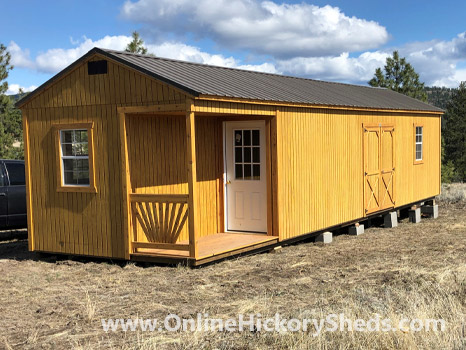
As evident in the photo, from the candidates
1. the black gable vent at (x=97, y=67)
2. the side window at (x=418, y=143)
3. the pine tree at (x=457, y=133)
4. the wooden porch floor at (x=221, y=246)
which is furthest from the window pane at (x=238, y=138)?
the pine tree at (x=457, y=133)

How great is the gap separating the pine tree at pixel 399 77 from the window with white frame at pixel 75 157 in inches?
1115

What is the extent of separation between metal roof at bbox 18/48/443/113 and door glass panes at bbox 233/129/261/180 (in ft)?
2.99

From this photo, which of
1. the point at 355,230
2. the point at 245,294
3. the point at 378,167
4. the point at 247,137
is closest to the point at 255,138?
the point at 247,137

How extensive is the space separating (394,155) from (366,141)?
1475mm

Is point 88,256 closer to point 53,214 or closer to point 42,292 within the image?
point 53,214

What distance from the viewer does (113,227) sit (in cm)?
→ 926

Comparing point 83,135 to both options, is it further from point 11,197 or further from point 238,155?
point 11,197

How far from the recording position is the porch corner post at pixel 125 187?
895 cm

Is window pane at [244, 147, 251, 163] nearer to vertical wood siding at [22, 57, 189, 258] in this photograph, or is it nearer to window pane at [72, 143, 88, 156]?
vertical wood siding at [22, 57, 189, 258]

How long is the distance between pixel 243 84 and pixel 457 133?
37.0 m

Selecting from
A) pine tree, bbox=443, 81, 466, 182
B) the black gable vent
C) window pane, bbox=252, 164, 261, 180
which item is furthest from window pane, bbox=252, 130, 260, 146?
pine tree, bbox=443, 81, 466, 182

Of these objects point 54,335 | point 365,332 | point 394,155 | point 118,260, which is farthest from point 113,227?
point 394,155

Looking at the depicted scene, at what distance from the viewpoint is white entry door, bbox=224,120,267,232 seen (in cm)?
1066

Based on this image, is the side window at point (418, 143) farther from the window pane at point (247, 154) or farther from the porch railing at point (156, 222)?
the porch railing at point (156, 222)
